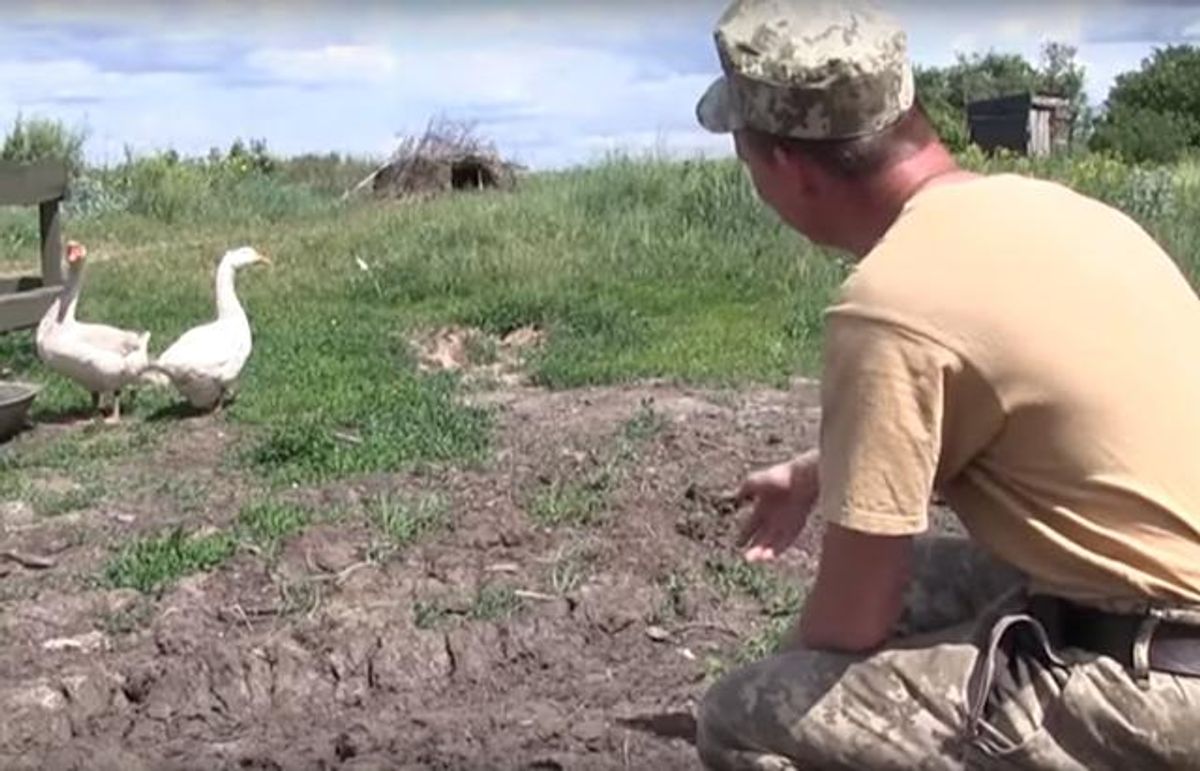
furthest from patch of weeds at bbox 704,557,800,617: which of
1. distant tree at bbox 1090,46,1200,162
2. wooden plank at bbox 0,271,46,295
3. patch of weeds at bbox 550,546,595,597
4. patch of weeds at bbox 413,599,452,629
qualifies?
distant tree at bbox 1090,46,1200,162

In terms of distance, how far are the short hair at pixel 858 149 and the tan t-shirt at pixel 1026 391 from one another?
3.6 inches

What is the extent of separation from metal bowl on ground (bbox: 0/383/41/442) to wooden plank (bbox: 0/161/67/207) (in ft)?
7.00

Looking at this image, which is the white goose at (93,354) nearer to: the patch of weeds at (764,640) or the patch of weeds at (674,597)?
the patch of weeds at (674,597)

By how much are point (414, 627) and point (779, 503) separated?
212cm

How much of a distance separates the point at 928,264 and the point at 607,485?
4042 mm

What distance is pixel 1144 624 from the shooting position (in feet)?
9.77

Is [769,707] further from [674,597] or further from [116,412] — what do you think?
[116,412]

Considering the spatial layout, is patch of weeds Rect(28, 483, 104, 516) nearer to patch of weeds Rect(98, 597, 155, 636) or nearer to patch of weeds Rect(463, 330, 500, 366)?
patch of weeds Rect(98, 597, 155, 636)

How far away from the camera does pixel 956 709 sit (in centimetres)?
308

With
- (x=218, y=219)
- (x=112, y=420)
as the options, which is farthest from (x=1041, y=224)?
(x=218, y=219)

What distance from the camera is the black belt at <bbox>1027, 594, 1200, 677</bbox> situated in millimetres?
2973

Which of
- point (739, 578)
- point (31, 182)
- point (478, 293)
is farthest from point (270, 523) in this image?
point (478, 293)

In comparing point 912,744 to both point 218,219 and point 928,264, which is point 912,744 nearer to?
point 928,264

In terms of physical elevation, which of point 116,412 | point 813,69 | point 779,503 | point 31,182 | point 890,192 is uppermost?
point 813,69
